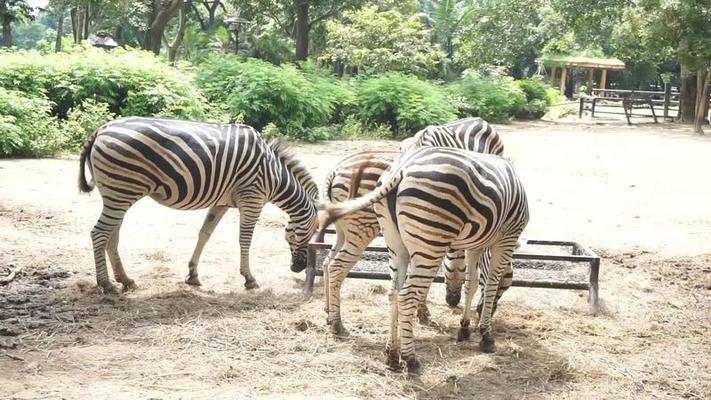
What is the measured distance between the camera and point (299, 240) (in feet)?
25.3

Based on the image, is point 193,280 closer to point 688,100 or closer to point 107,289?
point 107,289

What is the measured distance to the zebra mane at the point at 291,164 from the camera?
771 centimetres

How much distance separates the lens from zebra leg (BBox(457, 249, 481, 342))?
6070 millimetres

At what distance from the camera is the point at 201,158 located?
22.7 feet

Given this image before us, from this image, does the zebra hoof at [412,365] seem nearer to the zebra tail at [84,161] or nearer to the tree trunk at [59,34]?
the zebra tail at [84,161]

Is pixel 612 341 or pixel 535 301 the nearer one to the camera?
pixel 612 341

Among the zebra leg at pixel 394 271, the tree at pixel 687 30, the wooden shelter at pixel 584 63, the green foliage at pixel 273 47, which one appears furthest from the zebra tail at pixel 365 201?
the wooden shelter at pixel 584 63

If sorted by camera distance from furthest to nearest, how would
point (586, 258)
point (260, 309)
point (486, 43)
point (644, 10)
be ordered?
point (486, 43) → point (644, 10) → point (586, 258) → point (260, 309)

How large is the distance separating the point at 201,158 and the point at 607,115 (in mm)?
31970

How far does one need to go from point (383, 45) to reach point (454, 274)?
22658mm

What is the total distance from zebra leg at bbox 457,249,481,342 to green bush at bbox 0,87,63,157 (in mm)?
10848

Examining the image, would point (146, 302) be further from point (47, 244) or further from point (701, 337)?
point (701, 337)

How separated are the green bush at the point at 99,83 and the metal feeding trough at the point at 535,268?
9.62 metres

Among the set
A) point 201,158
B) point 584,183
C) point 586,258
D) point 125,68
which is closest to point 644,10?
point 584,183
